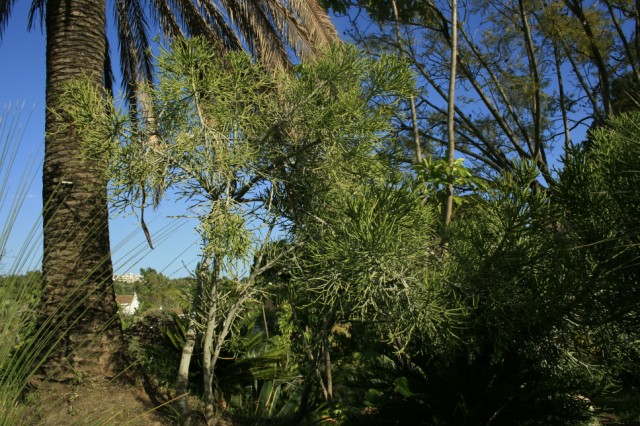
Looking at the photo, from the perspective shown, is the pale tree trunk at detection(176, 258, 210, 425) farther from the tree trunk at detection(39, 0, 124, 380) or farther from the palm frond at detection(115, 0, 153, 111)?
the palm frond at detection(115, 0, 153, 111)

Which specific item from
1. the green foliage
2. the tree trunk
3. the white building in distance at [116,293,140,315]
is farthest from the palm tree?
the green foliage

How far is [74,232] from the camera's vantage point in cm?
460

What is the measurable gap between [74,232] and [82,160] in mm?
985

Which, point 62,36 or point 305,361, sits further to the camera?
point 305,361

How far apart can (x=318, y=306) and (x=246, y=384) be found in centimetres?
244

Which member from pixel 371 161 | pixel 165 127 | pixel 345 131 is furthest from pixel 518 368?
pixel 165 127

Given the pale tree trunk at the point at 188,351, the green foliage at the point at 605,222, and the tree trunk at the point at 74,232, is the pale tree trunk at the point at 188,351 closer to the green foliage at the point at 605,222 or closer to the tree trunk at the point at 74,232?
the tree trunk at the point at 74,232

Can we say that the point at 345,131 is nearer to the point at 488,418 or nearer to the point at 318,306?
the point at 318,306

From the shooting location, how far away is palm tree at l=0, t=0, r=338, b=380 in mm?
4320

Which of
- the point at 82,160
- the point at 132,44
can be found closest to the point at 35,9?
the point at 132,44

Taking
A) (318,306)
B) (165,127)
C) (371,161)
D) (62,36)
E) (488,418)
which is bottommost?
(488,418)

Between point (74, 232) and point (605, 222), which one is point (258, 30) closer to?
point (74, 232)

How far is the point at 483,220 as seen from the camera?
11.6 feet

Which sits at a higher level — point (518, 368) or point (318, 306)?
point (318, 306)
